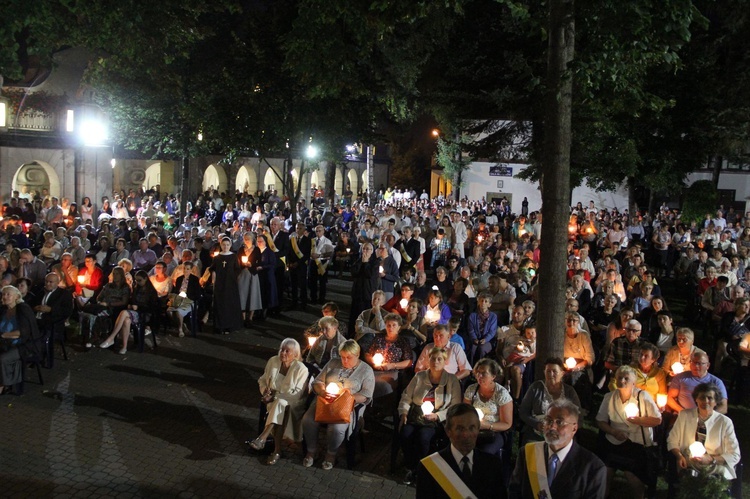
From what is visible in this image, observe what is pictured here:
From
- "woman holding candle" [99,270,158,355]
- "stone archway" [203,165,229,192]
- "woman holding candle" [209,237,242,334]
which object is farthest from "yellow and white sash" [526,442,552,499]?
"stone archway" [203,165,229,192]

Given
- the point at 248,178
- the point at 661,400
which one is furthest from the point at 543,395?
the point at 248,178

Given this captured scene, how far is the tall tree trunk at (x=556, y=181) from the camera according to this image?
264 inches

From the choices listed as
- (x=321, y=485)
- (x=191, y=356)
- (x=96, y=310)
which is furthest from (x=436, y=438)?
(x=96, y=310)

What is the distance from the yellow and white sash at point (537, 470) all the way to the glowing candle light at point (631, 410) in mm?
2398

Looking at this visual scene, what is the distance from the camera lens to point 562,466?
399 cm

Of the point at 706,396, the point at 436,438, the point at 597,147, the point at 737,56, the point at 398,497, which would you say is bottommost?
the point at 398,497

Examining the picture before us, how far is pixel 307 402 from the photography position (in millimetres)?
7199

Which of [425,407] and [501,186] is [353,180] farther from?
[425,407]

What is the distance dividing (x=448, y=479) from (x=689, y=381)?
4133 mm

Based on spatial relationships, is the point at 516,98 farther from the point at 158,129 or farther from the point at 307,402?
the point at 307,402

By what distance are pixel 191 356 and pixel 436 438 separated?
5143mm

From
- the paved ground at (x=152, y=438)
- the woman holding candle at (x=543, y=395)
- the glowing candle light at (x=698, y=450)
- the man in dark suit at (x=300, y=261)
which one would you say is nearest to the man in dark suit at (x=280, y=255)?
the man in dark suit at (x=300, y=261)

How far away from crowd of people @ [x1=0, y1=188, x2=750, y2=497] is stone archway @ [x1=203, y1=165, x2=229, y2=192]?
20.4 meters

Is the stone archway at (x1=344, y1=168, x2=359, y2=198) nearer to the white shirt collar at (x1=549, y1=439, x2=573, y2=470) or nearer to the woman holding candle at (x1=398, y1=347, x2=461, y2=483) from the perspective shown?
the woman holding candle at (x1=398, y1=347, x2=461, y2=483)
